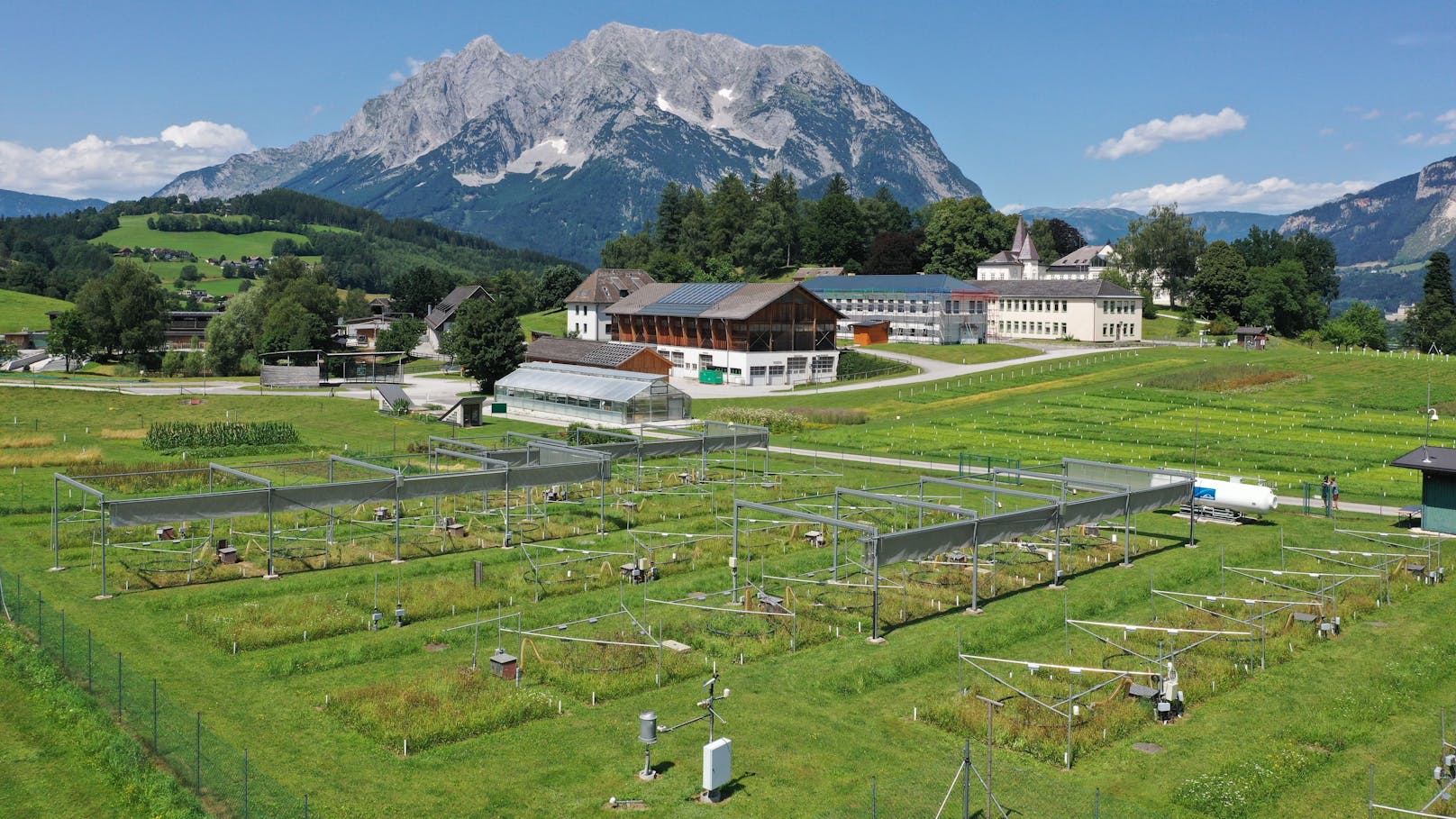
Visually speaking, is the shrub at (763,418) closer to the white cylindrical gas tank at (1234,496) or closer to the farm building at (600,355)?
the farm building at (600,355)

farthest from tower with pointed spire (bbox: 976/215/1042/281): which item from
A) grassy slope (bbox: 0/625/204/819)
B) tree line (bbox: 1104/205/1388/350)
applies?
grassy slope (bbox: 0/625/204/819)

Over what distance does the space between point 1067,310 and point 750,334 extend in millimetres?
51899

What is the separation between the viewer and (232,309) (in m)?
141

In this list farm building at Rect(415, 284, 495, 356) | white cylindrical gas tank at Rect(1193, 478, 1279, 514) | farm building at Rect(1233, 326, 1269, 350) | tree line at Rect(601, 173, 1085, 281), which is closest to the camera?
white cylindrical gas tank at Rect(1193, 478, 1279, 514)

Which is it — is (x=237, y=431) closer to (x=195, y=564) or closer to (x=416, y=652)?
(x=195, y=564)

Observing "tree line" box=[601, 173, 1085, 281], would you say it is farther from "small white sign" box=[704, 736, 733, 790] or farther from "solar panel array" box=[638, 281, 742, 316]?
"small white sign" box=[704, 736, 733, 790]

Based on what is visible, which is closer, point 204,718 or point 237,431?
point 204,718

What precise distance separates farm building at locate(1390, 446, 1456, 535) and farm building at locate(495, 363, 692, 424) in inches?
2011

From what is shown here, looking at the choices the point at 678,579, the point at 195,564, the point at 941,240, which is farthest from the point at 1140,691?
the point at 941,240

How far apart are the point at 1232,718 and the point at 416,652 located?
835 inches

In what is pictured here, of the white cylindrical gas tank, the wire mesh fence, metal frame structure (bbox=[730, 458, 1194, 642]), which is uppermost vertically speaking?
metal frame structure (bbox=[730, 458, 1194, 642])

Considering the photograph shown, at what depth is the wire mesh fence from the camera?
19.8 metres

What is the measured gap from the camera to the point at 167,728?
2289 centimetres

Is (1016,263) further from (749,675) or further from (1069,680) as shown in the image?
(749,675)
